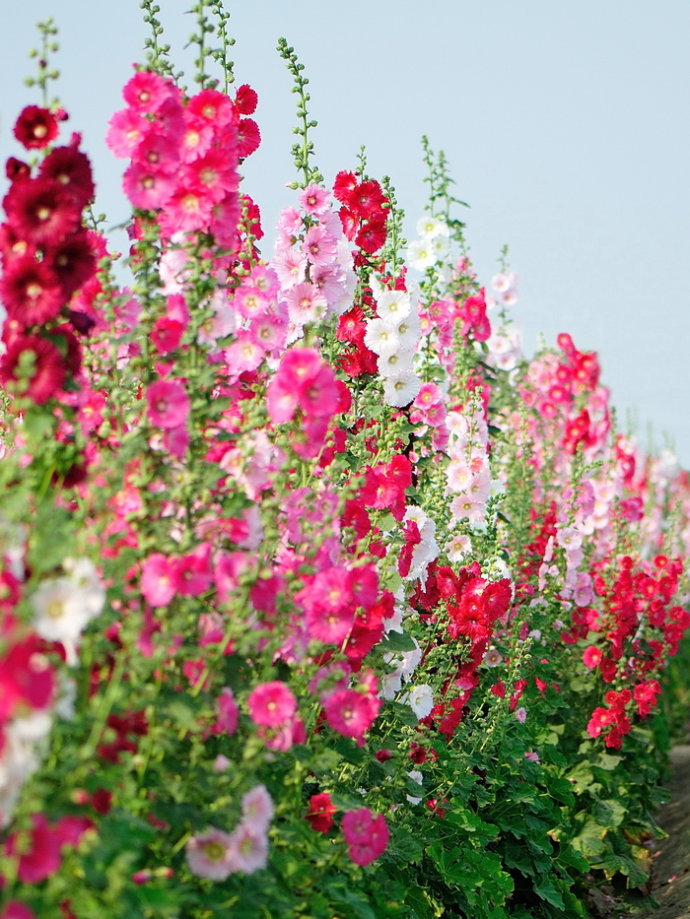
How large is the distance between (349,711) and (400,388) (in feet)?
5.32

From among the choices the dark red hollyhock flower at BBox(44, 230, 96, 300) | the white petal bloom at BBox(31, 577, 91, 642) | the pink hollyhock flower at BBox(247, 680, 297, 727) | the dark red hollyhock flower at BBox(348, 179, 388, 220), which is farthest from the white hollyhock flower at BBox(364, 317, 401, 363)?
the white petal bloom at BBox(31, 577, 91, 642)

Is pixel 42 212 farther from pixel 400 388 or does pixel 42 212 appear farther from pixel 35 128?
pixel 400 388

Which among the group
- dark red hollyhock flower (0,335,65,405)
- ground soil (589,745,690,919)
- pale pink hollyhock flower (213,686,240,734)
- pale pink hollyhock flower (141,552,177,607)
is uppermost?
dark red hollyhock flower (0,335,65,405)

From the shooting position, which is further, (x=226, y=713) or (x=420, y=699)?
(x=420, y=699)

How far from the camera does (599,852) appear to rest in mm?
6117

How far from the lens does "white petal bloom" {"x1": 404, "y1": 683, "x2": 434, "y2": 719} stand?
396cm

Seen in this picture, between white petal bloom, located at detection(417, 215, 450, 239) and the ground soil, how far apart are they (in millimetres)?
3319

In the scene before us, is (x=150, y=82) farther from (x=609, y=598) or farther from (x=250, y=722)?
(x=609, y=598)

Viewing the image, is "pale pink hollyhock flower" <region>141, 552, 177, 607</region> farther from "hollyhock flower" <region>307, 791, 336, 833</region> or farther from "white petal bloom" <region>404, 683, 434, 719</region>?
"white petal bloom" <region>404, 683, 434, 719</region>

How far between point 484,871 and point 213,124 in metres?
2.66

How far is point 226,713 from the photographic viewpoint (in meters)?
2.39

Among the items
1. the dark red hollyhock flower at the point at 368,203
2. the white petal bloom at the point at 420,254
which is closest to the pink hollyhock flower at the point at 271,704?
the dark red hollyhock flower at the point at 368,203

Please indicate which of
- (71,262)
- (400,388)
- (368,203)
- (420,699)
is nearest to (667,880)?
(420,699)

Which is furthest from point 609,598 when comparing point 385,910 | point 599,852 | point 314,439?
point 314,439
